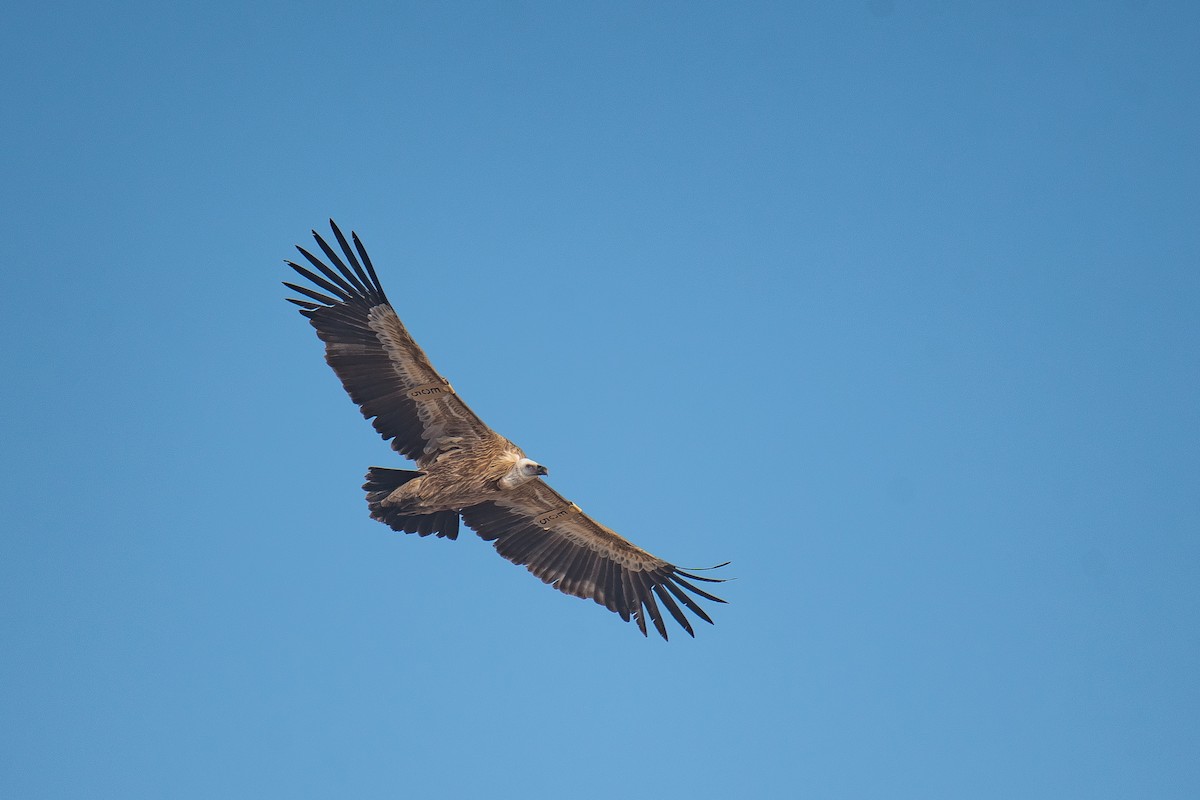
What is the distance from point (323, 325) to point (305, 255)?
97 cm

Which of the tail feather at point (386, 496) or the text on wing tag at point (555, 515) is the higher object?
the text on wing tag at point (555, 515)

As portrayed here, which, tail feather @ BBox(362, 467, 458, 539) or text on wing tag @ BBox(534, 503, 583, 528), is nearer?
tail feather @ BBox(362, 467, 458, 539)

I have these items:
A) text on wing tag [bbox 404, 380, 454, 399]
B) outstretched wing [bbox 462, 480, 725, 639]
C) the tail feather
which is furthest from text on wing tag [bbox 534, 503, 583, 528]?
text on wing tag [bbox 404, 380, 454, 399]

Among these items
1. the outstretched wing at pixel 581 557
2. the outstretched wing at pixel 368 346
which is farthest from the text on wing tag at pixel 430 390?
the outstretched wing at pixel 581 557

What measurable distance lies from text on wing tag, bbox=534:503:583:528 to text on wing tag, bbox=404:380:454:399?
8.51ft

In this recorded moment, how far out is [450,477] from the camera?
18.0 metres

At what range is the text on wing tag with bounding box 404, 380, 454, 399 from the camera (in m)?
17.7

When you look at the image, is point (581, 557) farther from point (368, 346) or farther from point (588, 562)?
point (368, 346)

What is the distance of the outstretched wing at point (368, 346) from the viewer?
1756 cm

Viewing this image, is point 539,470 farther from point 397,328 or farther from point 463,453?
point 397,328

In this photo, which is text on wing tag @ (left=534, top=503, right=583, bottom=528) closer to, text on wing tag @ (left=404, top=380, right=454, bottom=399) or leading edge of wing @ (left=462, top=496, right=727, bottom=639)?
leading edge of wing @ (left=462, top=496, right=727, bottom=639)

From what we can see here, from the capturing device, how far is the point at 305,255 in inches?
692

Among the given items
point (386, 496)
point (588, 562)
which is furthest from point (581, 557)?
point (386, 496)

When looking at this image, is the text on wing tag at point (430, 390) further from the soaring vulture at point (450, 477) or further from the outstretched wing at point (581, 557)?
the outstretched wing at point (581, 557)
